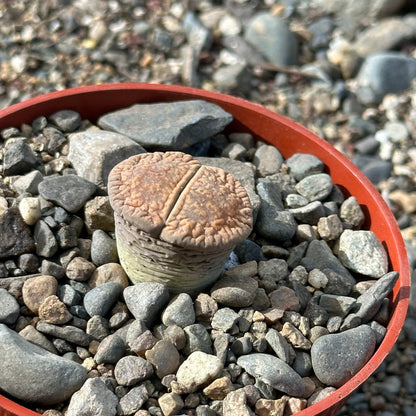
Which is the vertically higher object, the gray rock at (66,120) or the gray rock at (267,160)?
the gray rock at (66,120)

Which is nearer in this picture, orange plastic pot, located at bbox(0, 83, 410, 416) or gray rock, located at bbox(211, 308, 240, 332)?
gray rock, located at bbox(211, 308, 240, 332)

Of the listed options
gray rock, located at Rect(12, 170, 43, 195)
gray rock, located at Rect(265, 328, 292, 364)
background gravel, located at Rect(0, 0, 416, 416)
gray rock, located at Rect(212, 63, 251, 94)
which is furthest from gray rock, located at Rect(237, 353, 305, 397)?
gray rock, located at Rect(212, 63, 251, 94)

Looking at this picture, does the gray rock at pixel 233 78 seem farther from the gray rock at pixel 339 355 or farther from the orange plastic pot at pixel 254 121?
the gray rock at pixel 339 355

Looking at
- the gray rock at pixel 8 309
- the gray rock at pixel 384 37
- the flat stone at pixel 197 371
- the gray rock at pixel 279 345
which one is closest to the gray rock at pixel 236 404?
the flat stone at pixel 197 371

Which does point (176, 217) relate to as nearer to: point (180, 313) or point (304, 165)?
point (180, 313)

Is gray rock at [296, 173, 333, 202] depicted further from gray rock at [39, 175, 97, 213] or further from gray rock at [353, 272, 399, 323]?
gray rock at [39, 175, 97, 213]

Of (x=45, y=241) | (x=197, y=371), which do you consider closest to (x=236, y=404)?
(x=197, y=371)
